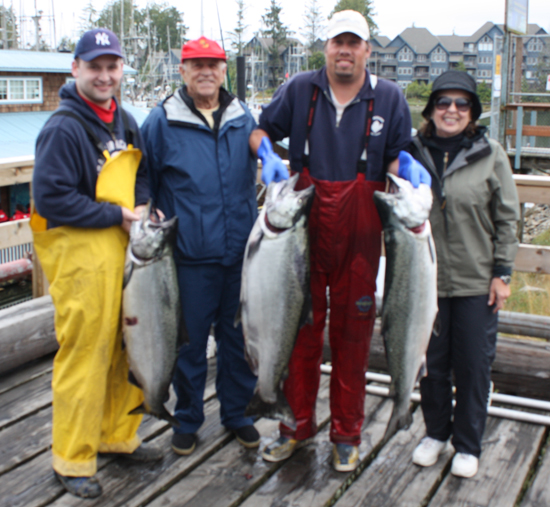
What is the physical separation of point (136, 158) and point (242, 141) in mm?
598

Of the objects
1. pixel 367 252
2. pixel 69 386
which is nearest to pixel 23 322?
pixel 69 386

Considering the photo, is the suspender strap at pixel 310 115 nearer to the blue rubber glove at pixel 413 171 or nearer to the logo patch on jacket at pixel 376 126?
the logo patch on jacket at pixel 376 126

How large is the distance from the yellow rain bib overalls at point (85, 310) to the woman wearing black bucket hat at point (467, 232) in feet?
5.24

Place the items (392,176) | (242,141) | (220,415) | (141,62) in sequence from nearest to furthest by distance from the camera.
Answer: (392,176) < (242,141) < (220,415) < (141,62)

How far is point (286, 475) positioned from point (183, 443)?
0.64 m

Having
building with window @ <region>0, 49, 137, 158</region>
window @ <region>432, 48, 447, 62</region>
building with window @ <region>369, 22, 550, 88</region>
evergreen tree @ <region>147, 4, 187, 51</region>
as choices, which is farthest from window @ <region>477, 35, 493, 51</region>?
building with window @ <region>0, 49, 137, 158</region>

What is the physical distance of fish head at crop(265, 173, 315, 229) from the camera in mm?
2711

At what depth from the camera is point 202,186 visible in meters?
3.13

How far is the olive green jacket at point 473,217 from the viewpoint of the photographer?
2930mm

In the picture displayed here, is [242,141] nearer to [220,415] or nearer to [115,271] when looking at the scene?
[115,271]

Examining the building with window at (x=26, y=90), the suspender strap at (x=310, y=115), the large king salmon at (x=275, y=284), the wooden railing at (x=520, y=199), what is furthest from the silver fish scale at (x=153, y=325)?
the building with window at (x=26, y=90)

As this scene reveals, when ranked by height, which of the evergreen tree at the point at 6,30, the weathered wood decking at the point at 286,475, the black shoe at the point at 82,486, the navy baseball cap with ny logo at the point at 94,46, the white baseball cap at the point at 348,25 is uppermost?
the evergreen tree at the point at 6,30

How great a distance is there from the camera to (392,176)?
283 cm

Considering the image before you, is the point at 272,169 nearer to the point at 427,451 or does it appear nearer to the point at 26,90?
the point at 427,451
